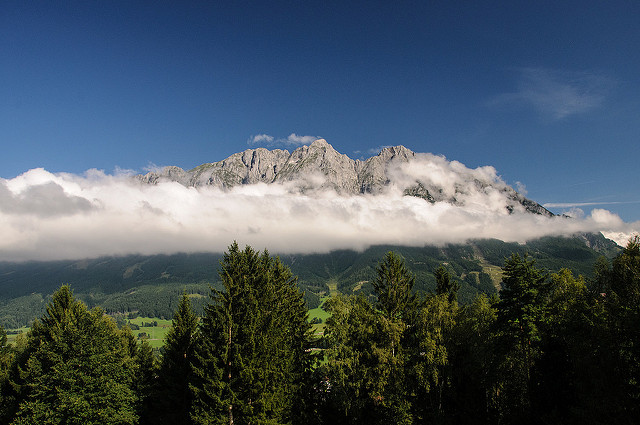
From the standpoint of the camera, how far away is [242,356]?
28.2 meters

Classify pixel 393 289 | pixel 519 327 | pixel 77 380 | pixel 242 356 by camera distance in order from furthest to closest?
pixel 393 289 → pixel 77 380 → pixel 519 327 → pixel 242 356

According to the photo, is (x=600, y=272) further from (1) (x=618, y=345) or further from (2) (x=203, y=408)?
(2) (x=203, y=408)

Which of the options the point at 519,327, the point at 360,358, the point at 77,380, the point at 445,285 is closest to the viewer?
the point at 360,358

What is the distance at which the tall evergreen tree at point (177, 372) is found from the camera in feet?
125

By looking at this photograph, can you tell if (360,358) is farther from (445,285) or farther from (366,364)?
(445,285)

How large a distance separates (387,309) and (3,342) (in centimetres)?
6803

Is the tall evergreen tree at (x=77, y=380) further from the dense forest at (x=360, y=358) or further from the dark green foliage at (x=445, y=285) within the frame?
the dark green foliage at (x=445, y=285)

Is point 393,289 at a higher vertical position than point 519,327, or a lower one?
higher

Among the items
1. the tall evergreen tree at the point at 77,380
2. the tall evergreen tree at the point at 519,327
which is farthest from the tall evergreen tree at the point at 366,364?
the tall evergreen tree at the point at 77,380

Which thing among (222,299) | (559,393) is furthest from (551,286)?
(222,299)

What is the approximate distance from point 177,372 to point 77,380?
1061 centimetres

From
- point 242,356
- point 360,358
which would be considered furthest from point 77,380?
point 360,358

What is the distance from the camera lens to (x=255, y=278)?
3288 cm

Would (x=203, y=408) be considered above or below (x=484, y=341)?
below
